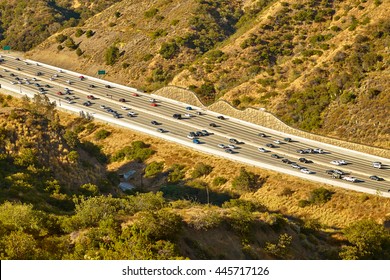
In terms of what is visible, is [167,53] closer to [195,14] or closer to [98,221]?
[195,14]

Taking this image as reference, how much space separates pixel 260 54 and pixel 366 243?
8026cm

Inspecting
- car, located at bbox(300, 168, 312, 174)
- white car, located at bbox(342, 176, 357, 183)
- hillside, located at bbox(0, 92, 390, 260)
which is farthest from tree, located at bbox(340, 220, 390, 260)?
car, located at bbox(300, 168, 312, 174)

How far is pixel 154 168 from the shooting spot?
8794cm

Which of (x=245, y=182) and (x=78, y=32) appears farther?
(x=78, y=32)

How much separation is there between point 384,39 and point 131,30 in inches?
3100

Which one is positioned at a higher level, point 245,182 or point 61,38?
point 61,38

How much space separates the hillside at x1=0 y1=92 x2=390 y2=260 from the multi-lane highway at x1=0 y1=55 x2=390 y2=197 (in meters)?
2.64

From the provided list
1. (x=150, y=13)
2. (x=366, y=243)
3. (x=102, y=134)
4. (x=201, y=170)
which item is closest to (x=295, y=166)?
(x=201, y=170)

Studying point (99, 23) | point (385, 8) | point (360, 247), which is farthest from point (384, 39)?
point (99, 23)

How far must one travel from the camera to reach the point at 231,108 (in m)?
103

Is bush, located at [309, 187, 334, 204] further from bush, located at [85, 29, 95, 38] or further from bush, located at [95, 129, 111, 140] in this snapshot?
bush, located at [85, 29, 95, 38]

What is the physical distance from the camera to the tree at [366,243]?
138 feet

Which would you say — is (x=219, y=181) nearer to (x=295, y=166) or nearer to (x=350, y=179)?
(x=295, y=166)

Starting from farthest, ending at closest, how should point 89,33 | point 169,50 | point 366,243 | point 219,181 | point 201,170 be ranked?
point 89,33
point 169,50
point 201,170
point 219,181
point 366,243
